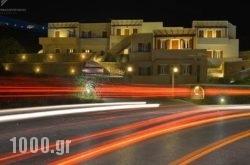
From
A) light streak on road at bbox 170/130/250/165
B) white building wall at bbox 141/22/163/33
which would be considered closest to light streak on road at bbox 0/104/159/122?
light streak on road at bbox 170/130/250/165

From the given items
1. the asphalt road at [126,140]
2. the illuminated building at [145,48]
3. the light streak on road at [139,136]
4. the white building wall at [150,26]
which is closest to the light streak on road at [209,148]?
the asphalt road at [126,140]

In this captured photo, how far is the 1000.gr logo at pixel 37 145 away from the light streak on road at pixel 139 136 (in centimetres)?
72

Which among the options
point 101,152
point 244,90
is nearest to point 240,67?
point 244,90

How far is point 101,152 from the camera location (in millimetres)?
13930

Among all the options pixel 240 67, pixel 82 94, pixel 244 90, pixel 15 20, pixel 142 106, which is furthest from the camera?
pixel 15 20

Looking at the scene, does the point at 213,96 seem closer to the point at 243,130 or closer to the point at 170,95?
the point at 170,95

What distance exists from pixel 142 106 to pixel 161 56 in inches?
1274

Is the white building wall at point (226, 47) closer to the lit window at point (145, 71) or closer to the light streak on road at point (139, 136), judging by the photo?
the lit window at point (145, 71)

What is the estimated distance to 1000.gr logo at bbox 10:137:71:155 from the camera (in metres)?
13.9

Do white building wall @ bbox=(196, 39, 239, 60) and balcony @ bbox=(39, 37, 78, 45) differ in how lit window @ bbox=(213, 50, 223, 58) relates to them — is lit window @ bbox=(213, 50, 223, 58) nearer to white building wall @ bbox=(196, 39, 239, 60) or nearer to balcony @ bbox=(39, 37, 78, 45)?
white building wall @ bbox=(196, 39, 239, 60)

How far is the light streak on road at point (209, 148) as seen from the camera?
43.0 feet

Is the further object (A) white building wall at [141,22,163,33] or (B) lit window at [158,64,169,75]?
(A) white building wall at [141,22,163,33]

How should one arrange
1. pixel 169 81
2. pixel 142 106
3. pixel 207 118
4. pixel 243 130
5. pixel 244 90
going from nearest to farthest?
pixel 243 130
pixel 207 118
pixel 142 106
pixel 244 90
pixel 169 81

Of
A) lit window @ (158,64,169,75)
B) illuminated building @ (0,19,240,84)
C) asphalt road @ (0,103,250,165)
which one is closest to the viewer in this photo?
asphalt road @ (0,103,250,165)
